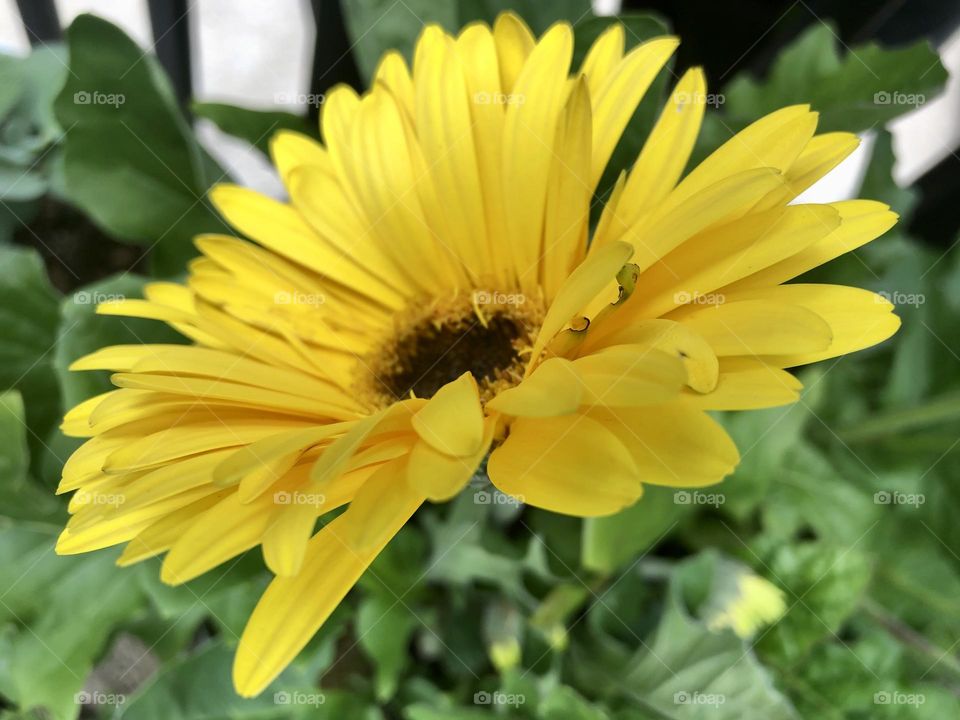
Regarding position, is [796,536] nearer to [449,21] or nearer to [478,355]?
[478,355]

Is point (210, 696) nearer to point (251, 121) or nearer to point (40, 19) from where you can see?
point (251, 121)

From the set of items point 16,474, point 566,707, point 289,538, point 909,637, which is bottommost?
point 909,637

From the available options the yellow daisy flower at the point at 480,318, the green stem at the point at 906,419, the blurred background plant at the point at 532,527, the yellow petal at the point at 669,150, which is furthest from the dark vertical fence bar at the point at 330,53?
the green stem at the point at 906,419

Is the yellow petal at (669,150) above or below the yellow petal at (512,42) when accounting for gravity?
below

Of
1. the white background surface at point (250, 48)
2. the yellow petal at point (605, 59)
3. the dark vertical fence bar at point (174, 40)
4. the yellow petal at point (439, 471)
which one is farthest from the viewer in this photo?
the white background surface at point (250, 48)

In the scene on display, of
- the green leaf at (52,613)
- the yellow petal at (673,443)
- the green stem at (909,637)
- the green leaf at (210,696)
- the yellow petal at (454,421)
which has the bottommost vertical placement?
the green stem at (909,637)

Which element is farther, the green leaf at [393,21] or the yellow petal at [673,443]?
the green leaf at [393,21]

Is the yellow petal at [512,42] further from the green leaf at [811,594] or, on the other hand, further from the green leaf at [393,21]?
the green leaf at [811,594]

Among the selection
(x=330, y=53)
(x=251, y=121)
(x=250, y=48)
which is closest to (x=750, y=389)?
(x=251, y=121)

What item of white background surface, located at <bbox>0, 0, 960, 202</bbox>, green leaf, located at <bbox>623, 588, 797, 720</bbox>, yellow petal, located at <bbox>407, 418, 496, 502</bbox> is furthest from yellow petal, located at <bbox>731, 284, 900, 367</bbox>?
white background surface, located at <bbox>0, 0, 960, 202</bbox>
